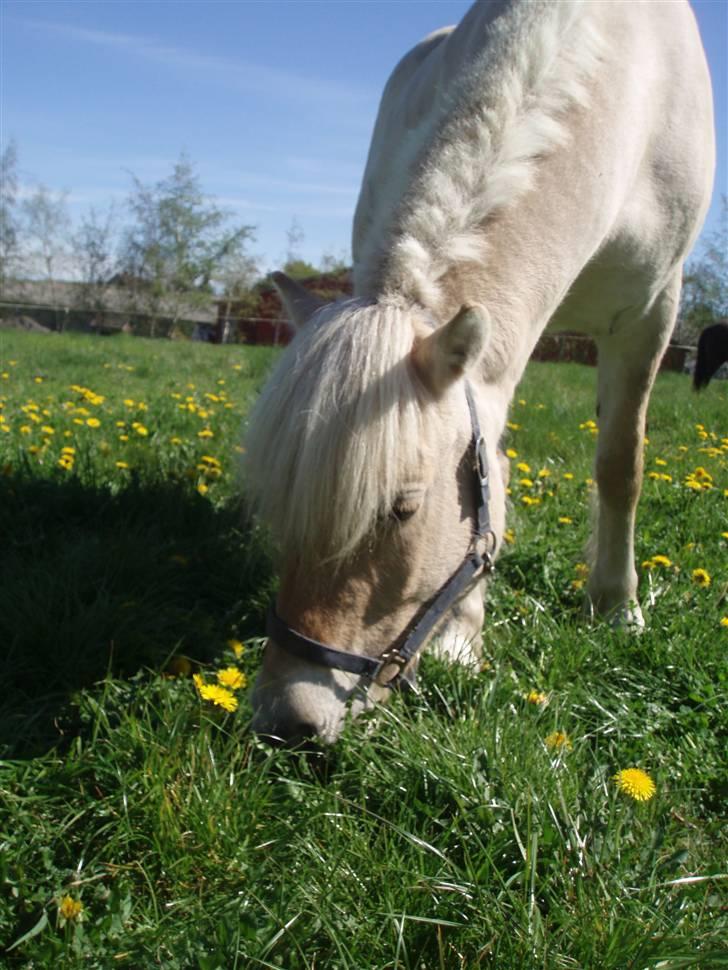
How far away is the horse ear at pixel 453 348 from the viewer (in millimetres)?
1901

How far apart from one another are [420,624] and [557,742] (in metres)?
0.44

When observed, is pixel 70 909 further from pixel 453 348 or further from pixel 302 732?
pixel 453 348

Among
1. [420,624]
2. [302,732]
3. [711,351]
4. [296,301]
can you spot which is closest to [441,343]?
[296,301]

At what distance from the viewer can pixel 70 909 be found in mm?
1511

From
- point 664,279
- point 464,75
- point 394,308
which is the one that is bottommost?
point 394,308

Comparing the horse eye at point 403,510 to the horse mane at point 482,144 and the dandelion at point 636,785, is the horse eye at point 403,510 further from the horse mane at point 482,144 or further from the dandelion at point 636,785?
the dandelion at point 636,785

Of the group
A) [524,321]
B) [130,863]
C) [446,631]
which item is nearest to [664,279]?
[524,321]

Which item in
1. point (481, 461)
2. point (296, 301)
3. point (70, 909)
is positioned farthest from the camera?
point (296, 301)

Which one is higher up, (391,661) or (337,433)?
(337,433)

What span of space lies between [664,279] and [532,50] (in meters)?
1.28

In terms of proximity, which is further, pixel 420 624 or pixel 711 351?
pixel 711 351

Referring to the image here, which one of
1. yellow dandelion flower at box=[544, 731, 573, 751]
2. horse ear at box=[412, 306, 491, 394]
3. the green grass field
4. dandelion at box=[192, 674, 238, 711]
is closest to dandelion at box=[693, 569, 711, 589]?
the green grass field

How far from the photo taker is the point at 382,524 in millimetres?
2012

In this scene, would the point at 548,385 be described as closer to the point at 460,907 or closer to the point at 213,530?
the point at 213,530
